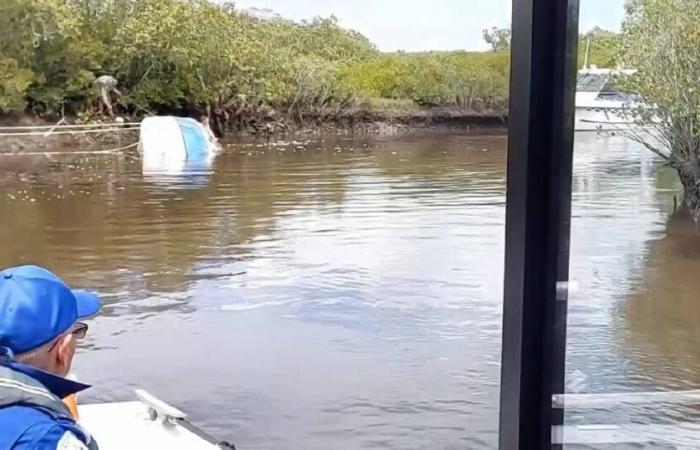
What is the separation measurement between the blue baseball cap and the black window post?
44cm

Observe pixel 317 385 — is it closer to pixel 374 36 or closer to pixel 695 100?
pixel 695 100

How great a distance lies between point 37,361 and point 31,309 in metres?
0.05

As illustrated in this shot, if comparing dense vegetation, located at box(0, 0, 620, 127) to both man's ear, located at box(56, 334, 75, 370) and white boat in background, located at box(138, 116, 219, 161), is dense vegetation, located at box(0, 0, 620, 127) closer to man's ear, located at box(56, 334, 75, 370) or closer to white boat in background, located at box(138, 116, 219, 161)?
white boat in background, located at box(138, 116, 219, 161)

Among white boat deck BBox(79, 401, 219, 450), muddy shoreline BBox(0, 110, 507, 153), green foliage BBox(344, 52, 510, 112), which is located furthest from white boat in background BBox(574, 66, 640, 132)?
green foliage BBox(344, 52, 510, 112)

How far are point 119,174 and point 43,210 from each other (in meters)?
2.60

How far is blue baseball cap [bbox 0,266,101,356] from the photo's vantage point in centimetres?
85

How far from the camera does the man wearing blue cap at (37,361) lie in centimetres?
72

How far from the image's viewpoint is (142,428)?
7.36 feet

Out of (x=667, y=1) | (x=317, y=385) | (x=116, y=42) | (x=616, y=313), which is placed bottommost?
(x=317, y=385)

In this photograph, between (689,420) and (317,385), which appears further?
(317,385)

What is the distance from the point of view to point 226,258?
6676mm

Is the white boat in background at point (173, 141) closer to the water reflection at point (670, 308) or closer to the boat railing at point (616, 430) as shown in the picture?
the water reflection at point (670, 308)

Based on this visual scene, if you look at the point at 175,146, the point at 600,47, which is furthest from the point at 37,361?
the point at 175,146

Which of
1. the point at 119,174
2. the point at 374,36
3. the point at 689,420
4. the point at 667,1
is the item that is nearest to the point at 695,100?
the point at 667,1
